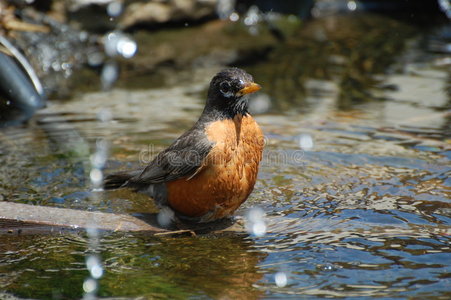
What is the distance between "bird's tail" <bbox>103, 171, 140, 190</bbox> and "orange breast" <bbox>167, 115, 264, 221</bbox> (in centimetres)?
53

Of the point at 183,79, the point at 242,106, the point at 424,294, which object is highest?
the point at 183,79

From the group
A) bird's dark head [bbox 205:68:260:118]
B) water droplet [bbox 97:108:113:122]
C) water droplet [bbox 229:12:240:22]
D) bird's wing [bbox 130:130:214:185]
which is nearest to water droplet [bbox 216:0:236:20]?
water droplet [bbox 229:12:240:22]

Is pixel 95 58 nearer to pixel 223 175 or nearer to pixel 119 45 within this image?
pixel 119 45

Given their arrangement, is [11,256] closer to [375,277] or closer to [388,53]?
[375,277]

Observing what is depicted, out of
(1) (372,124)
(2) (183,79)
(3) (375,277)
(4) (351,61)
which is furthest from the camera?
(4) (351,61)

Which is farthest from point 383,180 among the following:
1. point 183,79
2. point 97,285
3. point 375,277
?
point 183,79

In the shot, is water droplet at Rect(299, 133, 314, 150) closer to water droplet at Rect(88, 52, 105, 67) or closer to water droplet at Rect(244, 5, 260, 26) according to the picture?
water droplet at Rect(88, 52, 105, 67)

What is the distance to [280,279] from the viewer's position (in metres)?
3.29

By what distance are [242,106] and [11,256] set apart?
158cm

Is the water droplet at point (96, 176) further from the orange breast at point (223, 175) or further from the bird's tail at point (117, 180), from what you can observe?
the orange breast at point (223, 175)

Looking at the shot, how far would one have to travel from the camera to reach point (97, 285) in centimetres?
325

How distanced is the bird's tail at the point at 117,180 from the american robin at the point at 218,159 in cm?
39

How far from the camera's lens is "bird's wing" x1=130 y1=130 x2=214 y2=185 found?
4059 millimetres

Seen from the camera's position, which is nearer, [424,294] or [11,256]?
[424,294]
